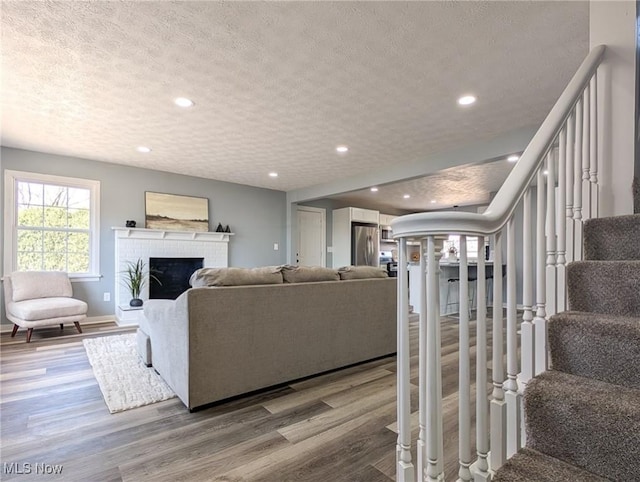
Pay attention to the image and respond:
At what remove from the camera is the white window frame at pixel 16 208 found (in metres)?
4.26

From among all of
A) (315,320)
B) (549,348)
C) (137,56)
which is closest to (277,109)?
(137,56)

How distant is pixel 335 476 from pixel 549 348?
3.55ft

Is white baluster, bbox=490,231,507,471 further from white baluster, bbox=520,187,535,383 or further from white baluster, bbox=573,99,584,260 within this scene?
white baluster, bbox=573,99,584,260

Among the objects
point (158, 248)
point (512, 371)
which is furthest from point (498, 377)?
point (158, 248)

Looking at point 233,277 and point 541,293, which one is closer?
point 541,293

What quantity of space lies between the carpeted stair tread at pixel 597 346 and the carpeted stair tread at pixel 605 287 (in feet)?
0.29

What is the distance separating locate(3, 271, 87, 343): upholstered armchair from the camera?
144 inches

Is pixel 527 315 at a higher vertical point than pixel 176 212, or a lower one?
lower

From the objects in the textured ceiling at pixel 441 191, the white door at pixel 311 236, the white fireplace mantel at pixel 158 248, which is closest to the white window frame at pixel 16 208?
the white fireplace mantel at pixel 158 248

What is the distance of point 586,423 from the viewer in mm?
888

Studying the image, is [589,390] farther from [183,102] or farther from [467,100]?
[183,102]

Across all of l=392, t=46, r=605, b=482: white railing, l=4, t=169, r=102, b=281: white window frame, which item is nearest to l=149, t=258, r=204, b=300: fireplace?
l=4, t=169, r=102, b=281: white window frame

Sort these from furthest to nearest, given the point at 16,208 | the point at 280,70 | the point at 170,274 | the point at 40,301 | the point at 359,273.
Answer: the point at 170,274, the point at 16,208, the point at 40,301, the point at 359,273, the point at 280,70

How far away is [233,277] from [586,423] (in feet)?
6.40
